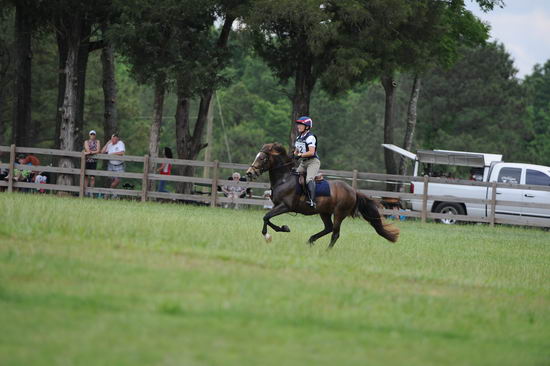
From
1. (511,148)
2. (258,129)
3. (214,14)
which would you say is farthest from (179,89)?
(258,129)

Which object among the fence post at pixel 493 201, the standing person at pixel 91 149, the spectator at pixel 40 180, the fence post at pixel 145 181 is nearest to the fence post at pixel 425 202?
the fence post at pixel 493 201

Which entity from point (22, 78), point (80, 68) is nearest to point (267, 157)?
point (80, 68)

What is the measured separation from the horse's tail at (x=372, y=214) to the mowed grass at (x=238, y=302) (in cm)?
134

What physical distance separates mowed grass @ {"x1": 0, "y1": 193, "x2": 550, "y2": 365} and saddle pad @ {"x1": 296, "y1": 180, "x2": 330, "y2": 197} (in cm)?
141

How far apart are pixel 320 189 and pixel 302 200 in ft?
1.42

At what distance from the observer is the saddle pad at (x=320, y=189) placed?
53.2 feet

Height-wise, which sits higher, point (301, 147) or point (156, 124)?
point (156, 124)

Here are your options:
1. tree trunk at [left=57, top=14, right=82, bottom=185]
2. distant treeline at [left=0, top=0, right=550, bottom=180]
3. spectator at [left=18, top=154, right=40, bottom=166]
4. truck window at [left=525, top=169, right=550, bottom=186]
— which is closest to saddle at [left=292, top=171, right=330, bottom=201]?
distant treeline at [left=0, top=0, right=550, bottom=180]

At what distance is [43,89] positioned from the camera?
58250 mm

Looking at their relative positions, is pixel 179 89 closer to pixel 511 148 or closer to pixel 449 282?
pixel 449 282

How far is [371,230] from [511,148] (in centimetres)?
4731

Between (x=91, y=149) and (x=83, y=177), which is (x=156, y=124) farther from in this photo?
(x=83, y=177)

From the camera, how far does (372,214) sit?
16.6 m

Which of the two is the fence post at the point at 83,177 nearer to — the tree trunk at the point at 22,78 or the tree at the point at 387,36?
the tree trunk at the point at 22,78
